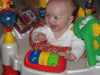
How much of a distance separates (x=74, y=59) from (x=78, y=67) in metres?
0.05

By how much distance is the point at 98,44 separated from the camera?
786 millimetres

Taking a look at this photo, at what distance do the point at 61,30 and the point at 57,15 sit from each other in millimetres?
133

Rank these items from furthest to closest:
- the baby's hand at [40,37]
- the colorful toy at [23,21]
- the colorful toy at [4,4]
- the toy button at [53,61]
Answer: the colorful toy at [23,21] → the baby's hand at [40,37] → the colorful toy at [4,4] → the toy button at [53,61]

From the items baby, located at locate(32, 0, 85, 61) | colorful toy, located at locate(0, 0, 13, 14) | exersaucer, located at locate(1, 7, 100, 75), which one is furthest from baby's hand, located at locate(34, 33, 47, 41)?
colorful toy, located at locate(0, 0, 13, 14)

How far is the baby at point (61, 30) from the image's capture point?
0.87 m

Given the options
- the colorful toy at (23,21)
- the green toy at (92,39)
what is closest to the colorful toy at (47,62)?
the green toy at (92,39)

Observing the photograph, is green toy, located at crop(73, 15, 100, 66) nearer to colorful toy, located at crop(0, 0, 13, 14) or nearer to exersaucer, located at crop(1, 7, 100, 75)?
exersaucer, located at crop(1, 7, 100, 75)

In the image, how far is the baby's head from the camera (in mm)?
878

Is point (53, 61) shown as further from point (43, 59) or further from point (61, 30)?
point (61, 30)

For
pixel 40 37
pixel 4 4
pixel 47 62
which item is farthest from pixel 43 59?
pixel 4 4

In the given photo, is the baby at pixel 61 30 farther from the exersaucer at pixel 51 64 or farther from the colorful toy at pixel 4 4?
the colorful toy at pixel 4 4

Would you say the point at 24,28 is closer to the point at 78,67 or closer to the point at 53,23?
the point at 53,23

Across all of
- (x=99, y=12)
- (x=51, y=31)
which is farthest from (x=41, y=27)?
(x=99, y=12)

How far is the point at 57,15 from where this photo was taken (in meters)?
0.88
